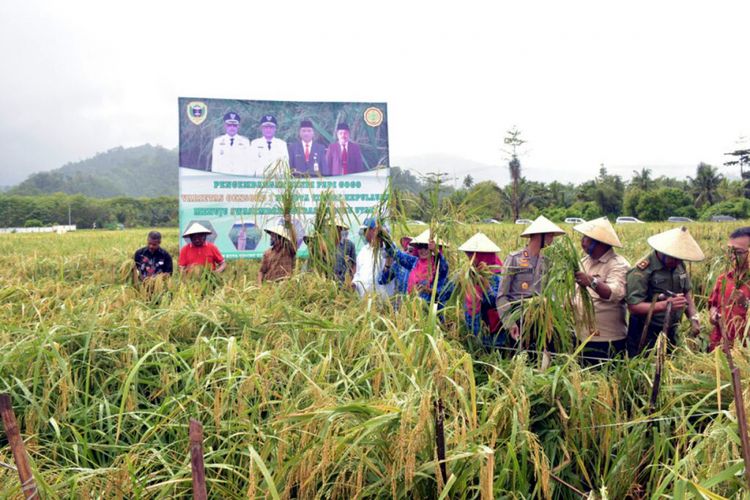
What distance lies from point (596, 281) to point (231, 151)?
481cm

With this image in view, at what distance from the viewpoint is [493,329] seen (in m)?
3.45

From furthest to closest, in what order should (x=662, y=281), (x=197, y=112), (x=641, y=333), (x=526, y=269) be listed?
(x=197, y=112)
(x=526, y=269)
(x=641, y=333)
(x=662, y=281)

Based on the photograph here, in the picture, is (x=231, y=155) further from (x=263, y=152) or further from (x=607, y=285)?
(x=607, y=285)

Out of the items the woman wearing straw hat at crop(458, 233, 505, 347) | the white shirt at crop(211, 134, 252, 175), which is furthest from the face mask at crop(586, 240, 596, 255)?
the white shirt at crop(211, 134, 252, 175)

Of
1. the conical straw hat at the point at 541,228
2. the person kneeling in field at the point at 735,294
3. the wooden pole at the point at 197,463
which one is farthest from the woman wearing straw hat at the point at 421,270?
the wooden pole at the point at 197,463

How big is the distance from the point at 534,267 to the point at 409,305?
118cm

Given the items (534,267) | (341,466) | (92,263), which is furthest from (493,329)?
(92,263)

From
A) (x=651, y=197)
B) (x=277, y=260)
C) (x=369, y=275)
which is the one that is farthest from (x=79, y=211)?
(x=369, y=275)

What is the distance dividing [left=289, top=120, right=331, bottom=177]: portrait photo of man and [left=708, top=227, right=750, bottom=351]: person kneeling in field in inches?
185

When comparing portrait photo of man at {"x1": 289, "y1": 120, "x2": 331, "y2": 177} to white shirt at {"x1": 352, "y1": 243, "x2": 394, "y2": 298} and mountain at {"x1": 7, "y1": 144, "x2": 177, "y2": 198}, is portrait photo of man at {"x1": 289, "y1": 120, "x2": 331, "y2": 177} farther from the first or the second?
mountain at {"x1": 7, "y1": 144, "x2": 177, "y2": 198}

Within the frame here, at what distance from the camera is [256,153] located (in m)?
6.93

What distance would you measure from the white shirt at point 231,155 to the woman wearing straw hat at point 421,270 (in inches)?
142

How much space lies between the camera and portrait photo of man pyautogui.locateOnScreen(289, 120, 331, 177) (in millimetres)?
7055

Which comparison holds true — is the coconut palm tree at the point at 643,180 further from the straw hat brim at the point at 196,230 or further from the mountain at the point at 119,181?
the mountain at the point at 119,181
